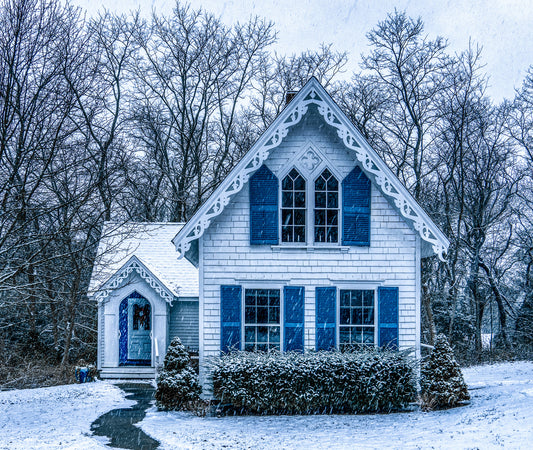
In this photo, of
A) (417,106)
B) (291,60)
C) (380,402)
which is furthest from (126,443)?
(291,60)

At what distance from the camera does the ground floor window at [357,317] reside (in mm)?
14562

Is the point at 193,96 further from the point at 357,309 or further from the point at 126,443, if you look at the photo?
the point at 126,443

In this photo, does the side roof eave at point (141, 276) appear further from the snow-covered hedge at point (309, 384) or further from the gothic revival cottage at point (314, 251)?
the snow-covered hedge at point (309, 384)

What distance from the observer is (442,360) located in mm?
13633

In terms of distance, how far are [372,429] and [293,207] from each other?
17.9 feet

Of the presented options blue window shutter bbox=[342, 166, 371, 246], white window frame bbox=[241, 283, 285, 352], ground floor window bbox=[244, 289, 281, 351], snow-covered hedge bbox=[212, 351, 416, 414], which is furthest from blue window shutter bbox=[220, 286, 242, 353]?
blue window shutter bbox=[342, 166, 371, 246]

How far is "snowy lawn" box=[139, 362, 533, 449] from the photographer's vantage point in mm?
10539

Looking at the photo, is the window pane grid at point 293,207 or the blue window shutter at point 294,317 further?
the window pane grid at point 293,207

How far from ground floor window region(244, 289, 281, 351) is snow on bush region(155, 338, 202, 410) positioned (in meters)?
1.46

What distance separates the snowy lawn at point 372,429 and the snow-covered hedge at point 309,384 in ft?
1.27

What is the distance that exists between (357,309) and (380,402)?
2.21 m

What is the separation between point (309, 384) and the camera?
1355 centimetres

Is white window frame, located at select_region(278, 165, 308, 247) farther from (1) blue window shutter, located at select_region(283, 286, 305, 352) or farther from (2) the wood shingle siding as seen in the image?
(2) the wood shingle siding

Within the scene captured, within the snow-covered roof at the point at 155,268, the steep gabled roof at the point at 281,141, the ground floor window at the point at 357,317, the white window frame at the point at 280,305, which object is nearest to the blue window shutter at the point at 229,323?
the white window frame at the point at 280,305
